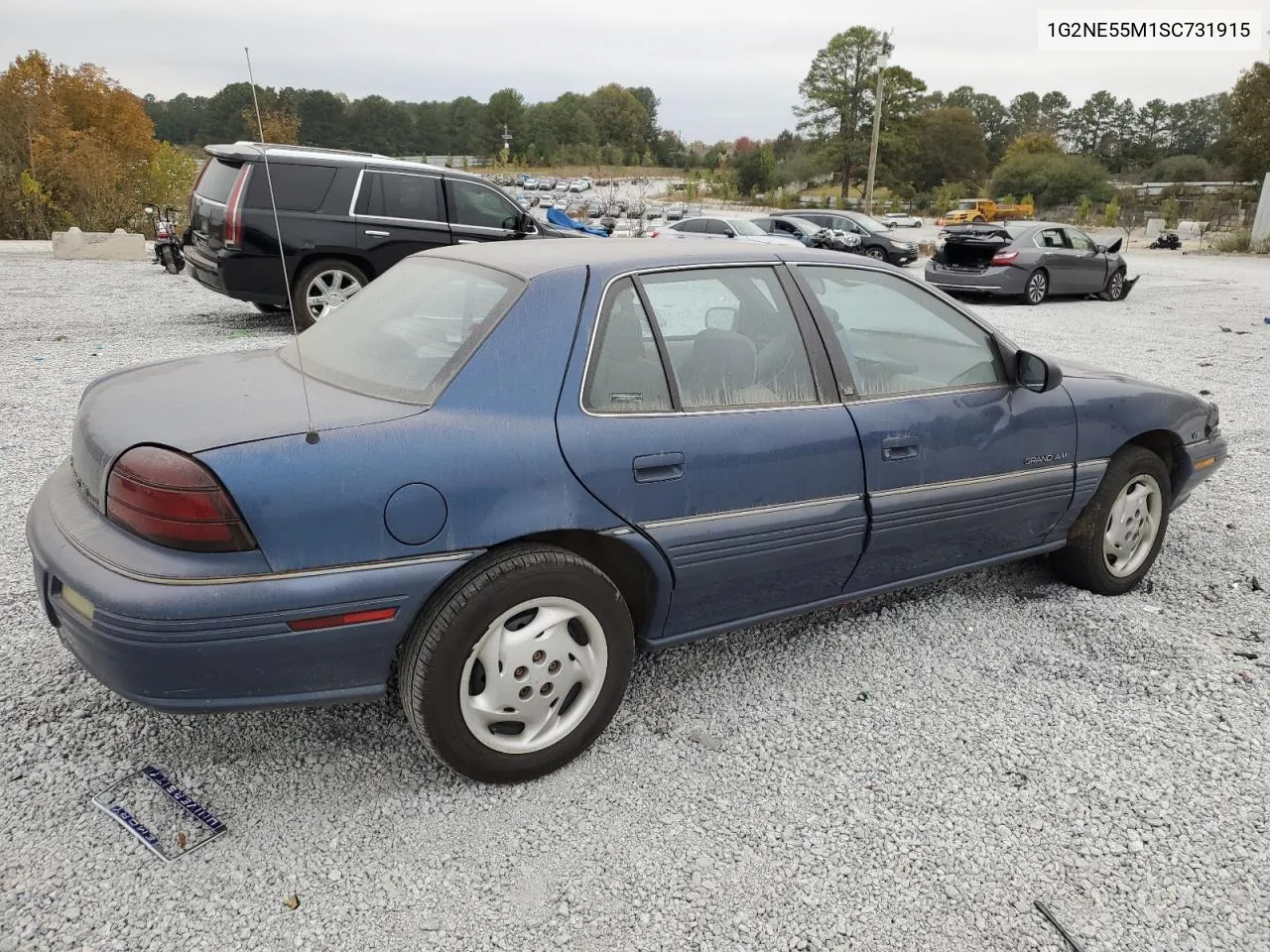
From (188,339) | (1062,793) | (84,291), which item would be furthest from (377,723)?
(84,291)

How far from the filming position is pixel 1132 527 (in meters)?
3.89

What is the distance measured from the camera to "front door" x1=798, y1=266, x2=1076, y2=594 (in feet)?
10.1

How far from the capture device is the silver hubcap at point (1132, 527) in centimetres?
382

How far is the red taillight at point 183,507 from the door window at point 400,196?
759cm

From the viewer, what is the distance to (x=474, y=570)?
2363 millimetres

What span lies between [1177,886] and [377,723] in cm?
226

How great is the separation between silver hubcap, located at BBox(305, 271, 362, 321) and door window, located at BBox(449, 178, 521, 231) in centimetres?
137

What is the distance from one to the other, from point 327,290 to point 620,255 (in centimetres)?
699

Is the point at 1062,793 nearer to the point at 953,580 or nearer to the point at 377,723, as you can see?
the point at 953,580

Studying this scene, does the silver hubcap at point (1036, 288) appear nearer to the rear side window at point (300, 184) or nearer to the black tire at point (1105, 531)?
the rear side window at point (300, 184)

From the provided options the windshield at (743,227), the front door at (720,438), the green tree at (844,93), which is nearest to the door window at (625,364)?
the front door at (720,438)

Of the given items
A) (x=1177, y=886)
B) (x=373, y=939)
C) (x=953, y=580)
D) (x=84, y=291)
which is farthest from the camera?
(x=84, y=291)

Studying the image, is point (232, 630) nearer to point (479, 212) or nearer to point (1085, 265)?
point (479, 212)

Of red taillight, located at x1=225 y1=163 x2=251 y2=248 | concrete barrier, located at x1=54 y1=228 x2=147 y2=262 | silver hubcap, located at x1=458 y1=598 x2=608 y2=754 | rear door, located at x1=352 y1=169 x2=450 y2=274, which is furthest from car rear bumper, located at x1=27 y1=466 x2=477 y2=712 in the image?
concrete barrier, located at x1=54 y1=228 x2=147 y2=262
